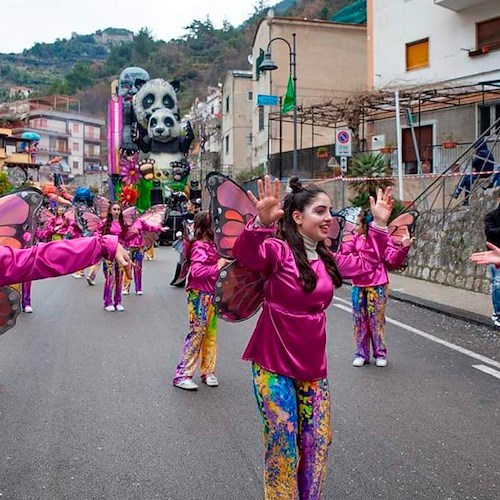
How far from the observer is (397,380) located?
6.71 metres

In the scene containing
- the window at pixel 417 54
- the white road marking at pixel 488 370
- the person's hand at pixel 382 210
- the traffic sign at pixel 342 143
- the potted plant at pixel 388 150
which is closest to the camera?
the person's hand at pixel 382 210

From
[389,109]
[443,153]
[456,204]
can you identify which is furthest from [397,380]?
[389,109]

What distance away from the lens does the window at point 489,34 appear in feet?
72.1

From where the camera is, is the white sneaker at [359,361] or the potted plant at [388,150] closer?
the white sneaker at [359,361]

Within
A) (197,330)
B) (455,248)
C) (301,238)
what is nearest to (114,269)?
(197,330)

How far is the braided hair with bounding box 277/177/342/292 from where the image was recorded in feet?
10.6

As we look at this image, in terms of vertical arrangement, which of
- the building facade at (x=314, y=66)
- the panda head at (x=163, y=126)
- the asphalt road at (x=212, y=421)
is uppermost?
the building facade at (x=314, y=66)

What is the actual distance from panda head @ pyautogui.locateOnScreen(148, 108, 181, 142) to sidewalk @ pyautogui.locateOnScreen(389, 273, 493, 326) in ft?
60.7

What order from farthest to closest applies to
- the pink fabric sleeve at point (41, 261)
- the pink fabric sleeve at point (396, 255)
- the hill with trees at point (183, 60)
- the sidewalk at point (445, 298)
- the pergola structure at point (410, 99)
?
the hill with trees at point (183, 60) < the pergola structure at point (410, 99) < the sidewalk at point (445, 298) < the pink fabric sleeve at point (396, 255) < the pink fabric sleeve at point (41, 261)

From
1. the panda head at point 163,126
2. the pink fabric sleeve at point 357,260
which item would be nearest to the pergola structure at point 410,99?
the panda head at point 163,126

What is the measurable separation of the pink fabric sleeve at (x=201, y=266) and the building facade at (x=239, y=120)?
40.2 meters

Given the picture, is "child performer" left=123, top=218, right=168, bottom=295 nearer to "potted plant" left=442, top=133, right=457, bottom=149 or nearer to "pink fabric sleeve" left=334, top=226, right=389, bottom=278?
"pink fabric sleeve" left=334, top=226, right=389, bottom=278

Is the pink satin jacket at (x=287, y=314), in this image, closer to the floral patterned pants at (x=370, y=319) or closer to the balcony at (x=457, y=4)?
the floral patterned pants at (x=370, y=319)

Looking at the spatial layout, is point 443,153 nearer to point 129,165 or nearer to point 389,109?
point 389,109
